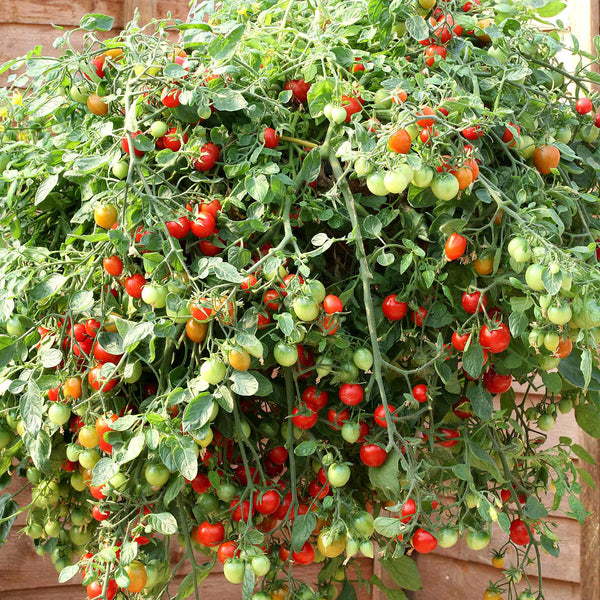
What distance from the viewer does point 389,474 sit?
2.07 feet

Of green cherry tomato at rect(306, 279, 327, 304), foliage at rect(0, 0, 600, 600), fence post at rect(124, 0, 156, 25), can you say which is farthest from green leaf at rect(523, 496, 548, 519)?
fence post at rect(124, 0, 156, 25)

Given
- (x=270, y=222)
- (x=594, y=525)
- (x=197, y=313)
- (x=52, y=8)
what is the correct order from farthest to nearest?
1. (x=52, y=8)
2. (x=594, y=525)
3. (x=270, y=222)
4. (x=197, y=313)

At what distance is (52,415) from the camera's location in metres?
0.66

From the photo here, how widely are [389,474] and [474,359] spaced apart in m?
0.13

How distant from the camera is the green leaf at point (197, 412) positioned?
0.56 metres

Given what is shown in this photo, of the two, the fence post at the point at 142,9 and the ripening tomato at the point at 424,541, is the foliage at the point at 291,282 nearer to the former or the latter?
the ripening tomato at the point at 424,541

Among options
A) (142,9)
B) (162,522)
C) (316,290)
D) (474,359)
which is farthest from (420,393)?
(142,9)

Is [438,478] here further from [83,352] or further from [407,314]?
[83,352]

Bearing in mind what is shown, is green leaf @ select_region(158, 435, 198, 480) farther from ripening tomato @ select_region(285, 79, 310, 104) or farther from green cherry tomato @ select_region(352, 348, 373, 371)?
ripening tomato @ select_region(285, 79, 310, 104)

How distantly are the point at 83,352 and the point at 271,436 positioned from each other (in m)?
0.22

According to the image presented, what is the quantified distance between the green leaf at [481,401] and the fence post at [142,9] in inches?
49.4

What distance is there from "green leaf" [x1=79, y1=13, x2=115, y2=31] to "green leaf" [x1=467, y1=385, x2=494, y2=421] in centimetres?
54

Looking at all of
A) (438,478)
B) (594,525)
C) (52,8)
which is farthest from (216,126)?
(594,525)

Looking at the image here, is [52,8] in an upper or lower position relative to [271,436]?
upper
